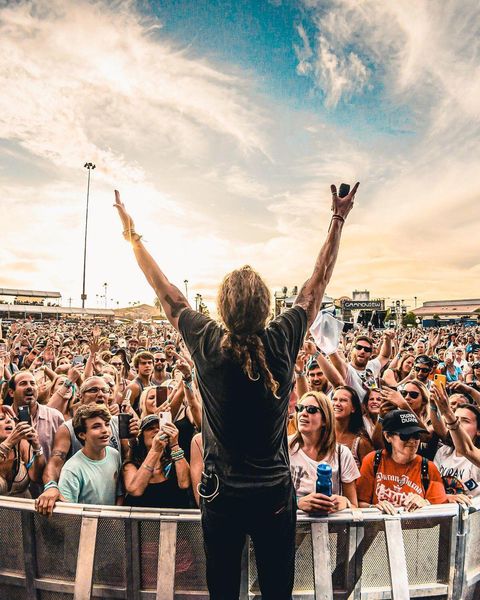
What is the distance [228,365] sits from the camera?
5.09 ft

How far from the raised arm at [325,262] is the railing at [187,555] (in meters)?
1.09

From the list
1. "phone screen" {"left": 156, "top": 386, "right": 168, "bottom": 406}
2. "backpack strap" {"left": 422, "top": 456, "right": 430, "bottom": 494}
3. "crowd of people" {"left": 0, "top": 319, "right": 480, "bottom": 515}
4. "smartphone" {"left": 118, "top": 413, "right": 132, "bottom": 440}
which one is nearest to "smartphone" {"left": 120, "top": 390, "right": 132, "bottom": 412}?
"phone screen" {"left": 156, "top": 386, "right": 168, "bottom": 406}

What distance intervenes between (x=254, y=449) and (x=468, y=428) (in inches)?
111

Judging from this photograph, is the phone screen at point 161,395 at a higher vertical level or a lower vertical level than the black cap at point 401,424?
lower

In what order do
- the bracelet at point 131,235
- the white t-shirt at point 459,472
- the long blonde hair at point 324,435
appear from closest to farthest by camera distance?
the bracelet at point 131,235, the long blonde hair at point 324,435, the white t-shirt at point 459,472

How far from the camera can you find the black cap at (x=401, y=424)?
287 cm

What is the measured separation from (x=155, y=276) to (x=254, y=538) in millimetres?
1270

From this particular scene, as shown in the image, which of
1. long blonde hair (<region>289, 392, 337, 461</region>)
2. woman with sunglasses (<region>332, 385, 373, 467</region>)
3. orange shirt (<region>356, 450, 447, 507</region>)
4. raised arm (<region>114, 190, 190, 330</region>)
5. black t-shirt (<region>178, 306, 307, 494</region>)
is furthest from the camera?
woman with sunglasses (<region>332, 385, 373, 467</region>)

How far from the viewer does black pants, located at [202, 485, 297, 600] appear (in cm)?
159

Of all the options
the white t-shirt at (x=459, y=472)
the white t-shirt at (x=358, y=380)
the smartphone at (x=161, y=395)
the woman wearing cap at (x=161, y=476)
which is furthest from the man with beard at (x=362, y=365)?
the woman wearing cap at (x=161, y=476)

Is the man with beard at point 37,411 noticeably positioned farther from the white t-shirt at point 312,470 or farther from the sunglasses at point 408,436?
the sunglasses at point 408,436

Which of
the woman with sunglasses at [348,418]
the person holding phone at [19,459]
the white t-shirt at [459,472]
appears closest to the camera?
the person holding phone at [19,459]

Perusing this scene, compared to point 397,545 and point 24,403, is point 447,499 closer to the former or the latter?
point 397,545

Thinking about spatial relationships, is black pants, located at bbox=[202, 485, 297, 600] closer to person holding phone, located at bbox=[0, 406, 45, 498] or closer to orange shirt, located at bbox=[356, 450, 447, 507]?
orange shirt, located at bbox=[356, 450, 447, 507]
